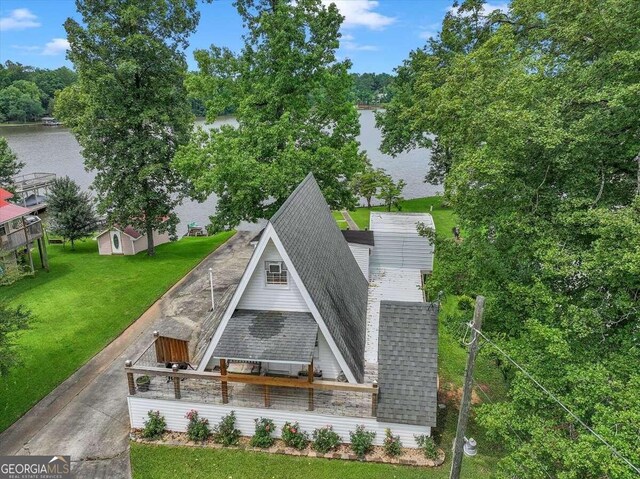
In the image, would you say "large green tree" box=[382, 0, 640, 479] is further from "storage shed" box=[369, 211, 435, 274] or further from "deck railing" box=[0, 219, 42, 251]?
"deck railing" box=[0, 219, 42, 251]

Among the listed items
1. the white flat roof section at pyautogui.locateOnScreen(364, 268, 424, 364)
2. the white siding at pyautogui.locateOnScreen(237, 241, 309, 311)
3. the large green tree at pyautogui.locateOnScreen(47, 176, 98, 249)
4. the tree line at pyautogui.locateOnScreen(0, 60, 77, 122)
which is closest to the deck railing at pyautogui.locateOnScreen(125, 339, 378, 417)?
the white siding at pyautogui.locateOnScreen(237, 241, 309, 311)

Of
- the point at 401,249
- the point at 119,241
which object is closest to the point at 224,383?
the point at 401,249

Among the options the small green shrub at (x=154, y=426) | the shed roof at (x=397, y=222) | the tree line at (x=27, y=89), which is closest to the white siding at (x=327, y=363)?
the small green shrub at (x=154, y=426)

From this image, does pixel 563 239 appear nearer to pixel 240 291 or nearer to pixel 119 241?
pixel 240 291

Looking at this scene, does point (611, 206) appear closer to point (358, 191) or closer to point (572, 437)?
point (572, 437)

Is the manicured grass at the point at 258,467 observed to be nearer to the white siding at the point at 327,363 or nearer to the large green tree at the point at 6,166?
the white siding at the point at 327,363
